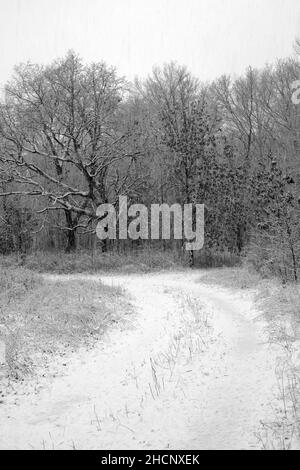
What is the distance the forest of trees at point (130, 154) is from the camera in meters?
26.5

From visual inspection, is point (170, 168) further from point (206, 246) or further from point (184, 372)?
point (184, 372)

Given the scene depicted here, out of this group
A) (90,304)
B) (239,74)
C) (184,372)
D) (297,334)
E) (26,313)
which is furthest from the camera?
(239,74)

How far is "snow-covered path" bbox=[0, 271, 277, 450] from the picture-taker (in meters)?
6.21

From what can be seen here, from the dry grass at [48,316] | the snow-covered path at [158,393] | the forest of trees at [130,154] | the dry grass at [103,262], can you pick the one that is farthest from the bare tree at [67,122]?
the snow-covered path at [158,393]

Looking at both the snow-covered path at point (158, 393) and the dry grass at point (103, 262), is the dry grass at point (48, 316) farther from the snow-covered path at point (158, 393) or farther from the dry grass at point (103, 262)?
the dry grass at point (103, 262)

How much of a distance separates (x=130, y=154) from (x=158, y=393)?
2448cm

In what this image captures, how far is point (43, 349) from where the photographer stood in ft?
33.0

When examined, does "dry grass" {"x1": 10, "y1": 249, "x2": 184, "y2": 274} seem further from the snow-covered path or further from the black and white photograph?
the snow-covered path

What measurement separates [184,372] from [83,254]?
69.8 feet

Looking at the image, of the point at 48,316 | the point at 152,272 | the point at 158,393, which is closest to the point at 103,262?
the point at 152,272

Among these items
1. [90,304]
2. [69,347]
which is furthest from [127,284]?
[69,347]

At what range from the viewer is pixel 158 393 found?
Answer: 7703 mm

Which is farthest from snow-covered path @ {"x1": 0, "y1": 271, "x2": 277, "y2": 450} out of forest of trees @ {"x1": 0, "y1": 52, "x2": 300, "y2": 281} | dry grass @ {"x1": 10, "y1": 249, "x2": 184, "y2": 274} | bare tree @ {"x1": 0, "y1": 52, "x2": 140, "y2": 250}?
bare tree @ {"x1": 0, "y1": 52, "x2": 140, "y2": 250}

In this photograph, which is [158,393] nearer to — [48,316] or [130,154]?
[48,316]
